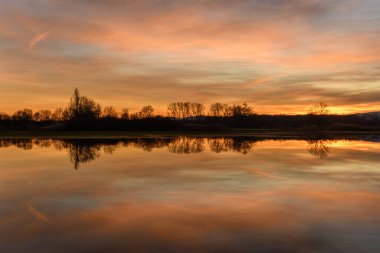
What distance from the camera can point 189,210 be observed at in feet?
34.3

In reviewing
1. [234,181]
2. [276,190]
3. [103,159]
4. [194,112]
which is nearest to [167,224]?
[276,190]

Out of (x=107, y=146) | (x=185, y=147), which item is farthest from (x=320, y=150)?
(x=107, y=146)

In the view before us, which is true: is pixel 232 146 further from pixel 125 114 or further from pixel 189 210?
pixel 125 114

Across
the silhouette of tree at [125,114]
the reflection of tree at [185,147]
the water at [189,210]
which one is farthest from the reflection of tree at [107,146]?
the silhouette of tree at [125,114]

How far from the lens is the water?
771cm

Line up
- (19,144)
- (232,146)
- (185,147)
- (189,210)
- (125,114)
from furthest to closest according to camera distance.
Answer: (125,114) < (19,144) < (232,146) < (185,147) < (189,210)

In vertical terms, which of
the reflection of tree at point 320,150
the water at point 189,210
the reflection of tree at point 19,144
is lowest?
the water at point 189,210

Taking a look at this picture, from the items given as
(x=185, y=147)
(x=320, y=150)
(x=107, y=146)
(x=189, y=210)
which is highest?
(x=107, y=146)

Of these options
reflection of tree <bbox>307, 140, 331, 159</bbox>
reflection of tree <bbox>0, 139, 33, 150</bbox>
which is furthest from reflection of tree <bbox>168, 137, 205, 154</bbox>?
reflection of tree <bbox>0, 139, 33, 150</bbox>

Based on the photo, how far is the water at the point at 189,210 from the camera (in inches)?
303

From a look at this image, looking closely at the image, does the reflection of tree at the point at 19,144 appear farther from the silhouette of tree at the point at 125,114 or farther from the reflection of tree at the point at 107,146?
the silhouette of tree at the point at 125,114

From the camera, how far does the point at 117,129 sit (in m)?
76.6

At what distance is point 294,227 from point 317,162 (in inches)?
570

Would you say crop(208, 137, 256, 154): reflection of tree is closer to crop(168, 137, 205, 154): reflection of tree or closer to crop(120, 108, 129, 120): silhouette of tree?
crop(168, 137, 205, 154): reflection of tree
